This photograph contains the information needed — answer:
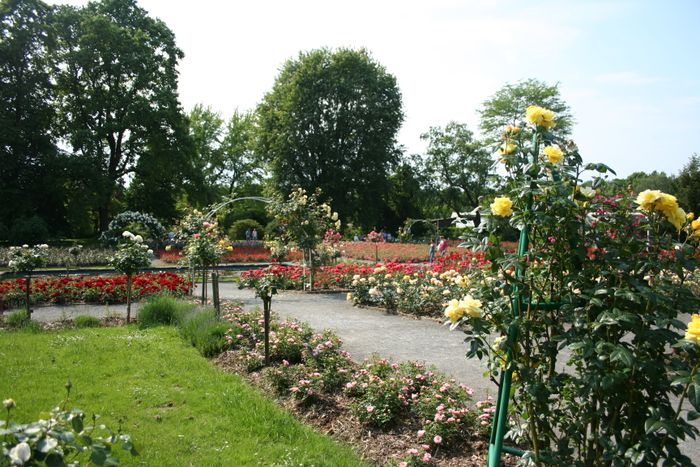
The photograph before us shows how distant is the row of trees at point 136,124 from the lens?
2670 centimetres

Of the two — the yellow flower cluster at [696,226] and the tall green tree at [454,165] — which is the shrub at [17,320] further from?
the tall green tree at [454,165]

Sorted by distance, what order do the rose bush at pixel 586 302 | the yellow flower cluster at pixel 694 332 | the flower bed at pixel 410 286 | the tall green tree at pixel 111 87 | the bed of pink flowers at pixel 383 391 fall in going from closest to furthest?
1. the yellow flower cluster at pixel 694 332
2. the rose bush at pixel 586 302
3. the bed of pink flowers at pixel 383 391
4. the flower bed at pixel 410 286
5. the tall green tree at pixel 111 87

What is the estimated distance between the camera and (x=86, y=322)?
881 centimetres

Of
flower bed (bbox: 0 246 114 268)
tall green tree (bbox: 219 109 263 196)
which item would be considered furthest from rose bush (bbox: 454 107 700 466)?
tall green tree (bbox: 219 109 263 196)

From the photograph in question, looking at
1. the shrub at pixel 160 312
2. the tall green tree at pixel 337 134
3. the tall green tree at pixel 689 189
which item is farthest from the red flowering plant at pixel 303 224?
the tall green tree at pixel 689 189

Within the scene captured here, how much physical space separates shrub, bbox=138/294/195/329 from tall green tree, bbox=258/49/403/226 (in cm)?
2517

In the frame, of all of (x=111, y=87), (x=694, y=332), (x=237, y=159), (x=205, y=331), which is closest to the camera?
(x=694, y=332)

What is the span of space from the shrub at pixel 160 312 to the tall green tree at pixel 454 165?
3533cm

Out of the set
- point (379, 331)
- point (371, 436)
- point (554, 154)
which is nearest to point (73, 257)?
point (379, 331)

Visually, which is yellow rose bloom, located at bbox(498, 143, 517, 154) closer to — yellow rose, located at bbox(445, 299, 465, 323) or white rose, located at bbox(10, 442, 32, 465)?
yellow rose, located at bbox(445, 299, 465, 323)

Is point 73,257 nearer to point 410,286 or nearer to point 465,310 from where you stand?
point 410,286

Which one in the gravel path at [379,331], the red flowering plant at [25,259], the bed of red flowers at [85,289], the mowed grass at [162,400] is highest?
the red flowering plant at [25,259]

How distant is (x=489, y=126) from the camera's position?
44.5 metres

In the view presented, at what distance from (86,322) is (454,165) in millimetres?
37400
